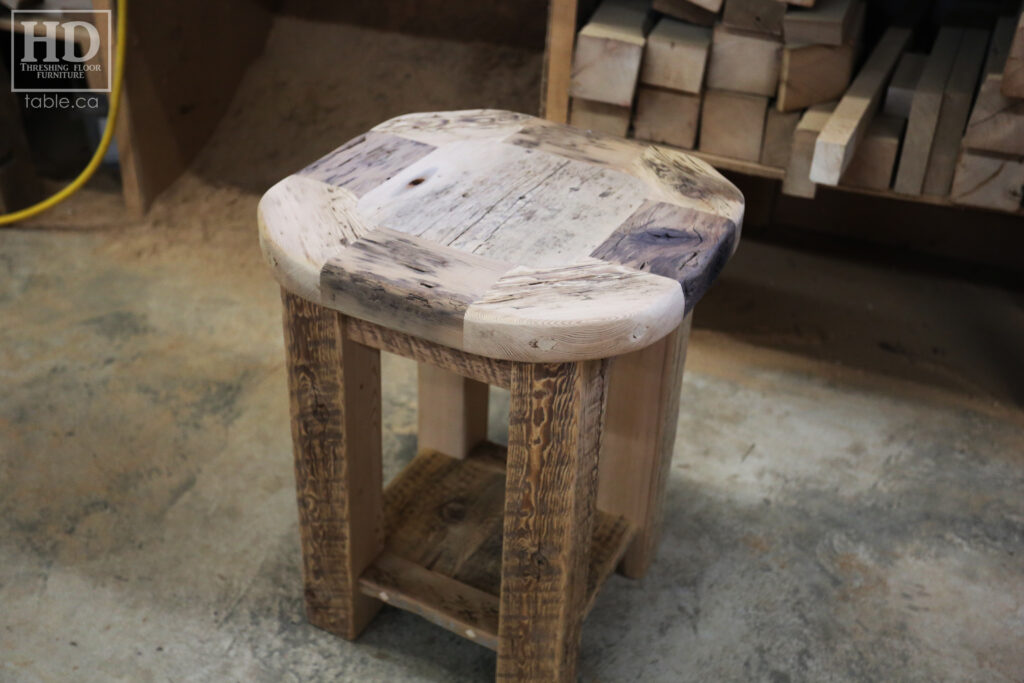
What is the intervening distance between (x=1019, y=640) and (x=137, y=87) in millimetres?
2507

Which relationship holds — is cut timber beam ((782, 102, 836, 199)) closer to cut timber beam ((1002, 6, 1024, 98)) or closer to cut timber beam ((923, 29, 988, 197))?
cut timber beam ((923, 29, 988, 197))

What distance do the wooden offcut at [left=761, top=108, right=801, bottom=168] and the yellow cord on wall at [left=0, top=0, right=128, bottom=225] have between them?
167 cm

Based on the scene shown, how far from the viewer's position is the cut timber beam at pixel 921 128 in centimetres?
204

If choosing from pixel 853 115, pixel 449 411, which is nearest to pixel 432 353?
pixel 449 411

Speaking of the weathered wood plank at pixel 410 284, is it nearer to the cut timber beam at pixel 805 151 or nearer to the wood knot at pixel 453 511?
the wood knot at pixel 453 511

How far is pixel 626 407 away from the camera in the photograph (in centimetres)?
178

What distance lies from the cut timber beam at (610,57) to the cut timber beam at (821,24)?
0.96 ft

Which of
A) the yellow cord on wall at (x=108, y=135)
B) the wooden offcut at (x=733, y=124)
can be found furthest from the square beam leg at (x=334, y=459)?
the yellow cord on wall at (x=108, y=135)

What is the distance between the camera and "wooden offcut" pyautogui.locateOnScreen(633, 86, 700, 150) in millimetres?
2219

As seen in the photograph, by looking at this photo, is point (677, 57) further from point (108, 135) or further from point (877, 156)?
point (108, 135)

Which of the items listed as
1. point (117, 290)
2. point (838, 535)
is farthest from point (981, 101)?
point (117, 290)

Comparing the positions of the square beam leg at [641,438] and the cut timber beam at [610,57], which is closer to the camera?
the square beam leg at [641,438]

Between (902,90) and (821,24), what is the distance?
241mm

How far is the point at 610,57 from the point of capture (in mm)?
2164
